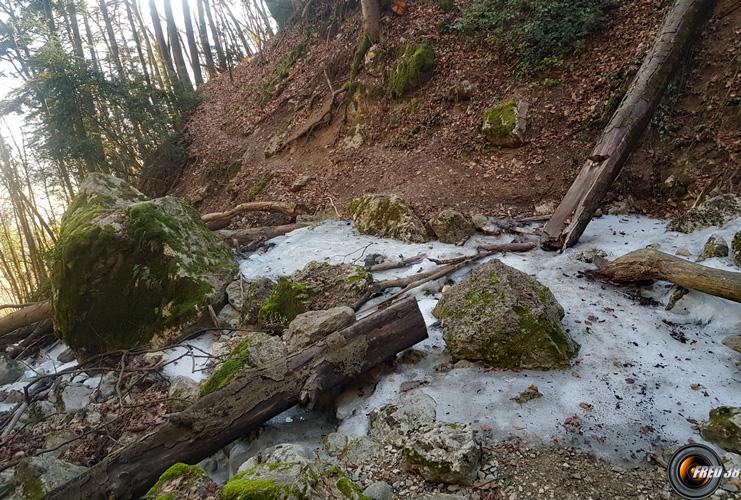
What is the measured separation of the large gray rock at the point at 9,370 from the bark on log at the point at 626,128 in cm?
834

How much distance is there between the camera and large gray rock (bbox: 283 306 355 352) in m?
3.81

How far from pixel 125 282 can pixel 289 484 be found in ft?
16.8

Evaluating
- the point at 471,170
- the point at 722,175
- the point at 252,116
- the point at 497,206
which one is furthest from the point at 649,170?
the point at 252,116

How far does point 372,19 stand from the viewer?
437 inches

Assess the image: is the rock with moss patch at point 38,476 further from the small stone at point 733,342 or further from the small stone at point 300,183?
the small stone at point 300,183

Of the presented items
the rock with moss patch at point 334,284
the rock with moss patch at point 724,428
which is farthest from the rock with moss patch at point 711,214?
the rock with moss patch at point 334,284

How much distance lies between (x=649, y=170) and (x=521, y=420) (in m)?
5.43

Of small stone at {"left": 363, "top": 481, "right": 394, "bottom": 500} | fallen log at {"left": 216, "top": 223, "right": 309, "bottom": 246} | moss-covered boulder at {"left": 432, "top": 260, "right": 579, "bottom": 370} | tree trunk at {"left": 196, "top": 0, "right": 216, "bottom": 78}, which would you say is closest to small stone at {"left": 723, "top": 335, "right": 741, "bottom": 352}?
moss-covered boulder at {"left": 432, "top": 260, "right": 579, "bottom": 370}

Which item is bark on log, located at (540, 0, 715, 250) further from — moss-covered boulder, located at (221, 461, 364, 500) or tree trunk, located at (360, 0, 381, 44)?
tree trunk, located at (360, 0, 381, 44)

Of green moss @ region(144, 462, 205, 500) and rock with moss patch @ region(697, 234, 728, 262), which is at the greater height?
green moss @ region(144, 462, 205, 500)

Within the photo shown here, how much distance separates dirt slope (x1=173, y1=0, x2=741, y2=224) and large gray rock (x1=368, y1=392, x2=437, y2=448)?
15.1 ft

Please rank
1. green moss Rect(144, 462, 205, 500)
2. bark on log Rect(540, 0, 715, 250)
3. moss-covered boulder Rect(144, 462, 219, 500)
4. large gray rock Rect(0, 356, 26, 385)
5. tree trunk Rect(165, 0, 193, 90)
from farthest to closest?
tree trunk Rect(165, 0, 193, 90) → large gray rock Rect(0, 356, 26, 385) → bark on log Rect(540, 0, 715, 250) → green moss Rect(144, 462, 205, 500) → moss-covered boulder Rect(144, 462, 219, 500)

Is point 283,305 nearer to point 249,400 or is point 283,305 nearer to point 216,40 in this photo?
point 249,400

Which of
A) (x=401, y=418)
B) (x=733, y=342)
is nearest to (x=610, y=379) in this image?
(x=733, y=342)
